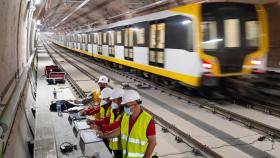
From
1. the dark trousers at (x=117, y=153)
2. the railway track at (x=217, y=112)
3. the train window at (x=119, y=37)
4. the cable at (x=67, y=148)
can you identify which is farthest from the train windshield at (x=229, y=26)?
the train window at (x=119, y=37)

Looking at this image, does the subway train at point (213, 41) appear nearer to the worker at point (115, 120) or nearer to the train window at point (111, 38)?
the worker at point (115, 120)

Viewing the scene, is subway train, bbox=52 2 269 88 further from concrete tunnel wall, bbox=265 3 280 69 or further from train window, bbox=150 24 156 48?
concrete tunnel wall, bbox=265 3 280 69

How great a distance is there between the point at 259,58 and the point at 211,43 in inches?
71.3

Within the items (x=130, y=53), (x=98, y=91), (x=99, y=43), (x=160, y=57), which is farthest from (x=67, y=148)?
(x=99, y=43)

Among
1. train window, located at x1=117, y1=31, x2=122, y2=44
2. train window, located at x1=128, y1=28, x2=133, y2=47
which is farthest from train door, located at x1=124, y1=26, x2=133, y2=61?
train window, located at x1=117, y1=31, x2=122, y2=44

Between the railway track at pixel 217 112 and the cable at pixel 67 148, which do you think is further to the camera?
the railway track at pixel 217 112

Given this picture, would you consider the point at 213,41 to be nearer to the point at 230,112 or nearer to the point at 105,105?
the point at 230,112

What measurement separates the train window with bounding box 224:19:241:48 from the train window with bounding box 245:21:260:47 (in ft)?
1.11

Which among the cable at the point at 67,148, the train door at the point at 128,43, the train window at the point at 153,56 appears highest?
the train door at the point at 128,43

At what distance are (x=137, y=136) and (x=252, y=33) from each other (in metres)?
7.84

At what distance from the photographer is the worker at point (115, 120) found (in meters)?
4.71

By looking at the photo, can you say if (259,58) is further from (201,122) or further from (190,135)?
(190,135)

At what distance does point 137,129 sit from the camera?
3934 mm

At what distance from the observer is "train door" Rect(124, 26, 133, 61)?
16.6m
